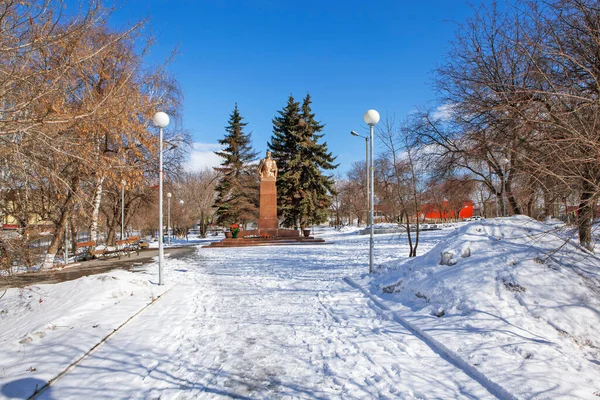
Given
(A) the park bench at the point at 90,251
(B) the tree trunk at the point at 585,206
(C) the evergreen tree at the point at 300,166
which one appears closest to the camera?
(B) the tree trunk at the point at 585,206

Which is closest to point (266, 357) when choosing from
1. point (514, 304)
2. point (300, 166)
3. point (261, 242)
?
point (514, 304)

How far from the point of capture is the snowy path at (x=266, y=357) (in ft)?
11.0

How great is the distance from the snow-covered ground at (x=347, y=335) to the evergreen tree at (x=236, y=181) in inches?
1167

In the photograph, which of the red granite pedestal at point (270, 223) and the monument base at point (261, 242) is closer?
the monument base at point (261, 242)

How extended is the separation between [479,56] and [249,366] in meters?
8.13

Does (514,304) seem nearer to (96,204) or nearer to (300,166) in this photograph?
(96,204)

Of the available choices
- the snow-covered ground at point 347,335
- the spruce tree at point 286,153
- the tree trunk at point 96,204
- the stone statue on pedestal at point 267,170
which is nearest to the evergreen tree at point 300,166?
the spruce tree at point 286,153

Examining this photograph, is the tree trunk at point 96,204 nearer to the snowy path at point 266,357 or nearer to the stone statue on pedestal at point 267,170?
the snowy path at point 266,357

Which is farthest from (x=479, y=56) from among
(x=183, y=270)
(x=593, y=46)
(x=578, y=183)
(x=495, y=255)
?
(x=183, y=270)

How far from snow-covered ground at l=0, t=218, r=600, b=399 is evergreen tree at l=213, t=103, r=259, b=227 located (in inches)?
1167

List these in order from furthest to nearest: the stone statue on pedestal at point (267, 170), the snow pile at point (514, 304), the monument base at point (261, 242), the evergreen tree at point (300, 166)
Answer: the evergreen tree at point (300, 166) → the stone statue on pedestal at point (267, 170) → the monument base at point (261, 242) → the snow pile at point (514, 304)

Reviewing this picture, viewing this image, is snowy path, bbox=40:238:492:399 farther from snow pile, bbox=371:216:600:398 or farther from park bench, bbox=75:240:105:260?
park bench, bbox=75:240:105:260

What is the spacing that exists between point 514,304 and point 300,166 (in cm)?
3268

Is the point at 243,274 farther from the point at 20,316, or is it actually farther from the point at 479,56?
the point at 479,56
